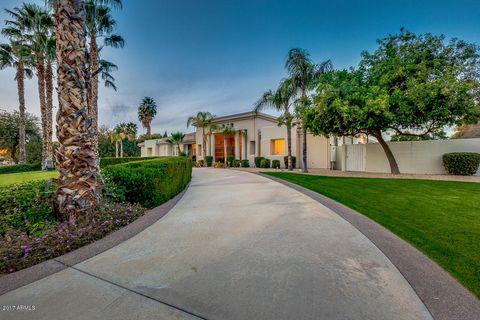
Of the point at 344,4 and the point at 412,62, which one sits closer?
the point at 344,4

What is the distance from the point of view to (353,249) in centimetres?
305

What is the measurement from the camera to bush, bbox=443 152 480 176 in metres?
11.5

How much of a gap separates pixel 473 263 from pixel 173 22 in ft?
52.0

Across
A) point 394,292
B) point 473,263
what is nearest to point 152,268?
point 394,292

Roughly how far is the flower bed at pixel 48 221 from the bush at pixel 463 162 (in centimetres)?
1610

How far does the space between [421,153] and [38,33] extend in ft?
95.7

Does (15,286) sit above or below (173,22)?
below

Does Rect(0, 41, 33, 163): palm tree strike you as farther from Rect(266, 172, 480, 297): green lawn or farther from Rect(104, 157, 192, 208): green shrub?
Rect(266, 172, 480, 297): green lawn

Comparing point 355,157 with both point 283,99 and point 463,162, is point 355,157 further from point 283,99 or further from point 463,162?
point 283,99

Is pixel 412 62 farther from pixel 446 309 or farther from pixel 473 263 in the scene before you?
pixel 446 309

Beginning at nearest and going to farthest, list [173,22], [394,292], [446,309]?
[446,309], [394,292], [173,22]

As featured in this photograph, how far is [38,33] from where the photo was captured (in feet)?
51.8

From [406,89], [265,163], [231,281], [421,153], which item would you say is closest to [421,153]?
[421,153]

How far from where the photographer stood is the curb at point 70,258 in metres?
2.28
